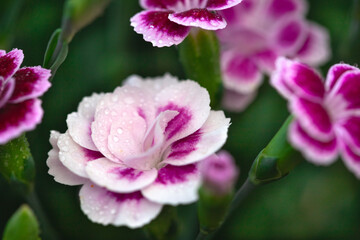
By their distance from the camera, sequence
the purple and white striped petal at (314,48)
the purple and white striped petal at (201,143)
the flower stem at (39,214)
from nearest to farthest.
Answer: the purple and white striped petal at (201,143)
the flower stem at (39,214)
the purple and white striped petal at (314,48)

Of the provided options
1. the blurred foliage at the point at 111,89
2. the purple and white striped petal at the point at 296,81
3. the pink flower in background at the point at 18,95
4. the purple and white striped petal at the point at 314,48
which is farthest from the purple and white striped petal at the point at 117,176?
the purple and white striped petal at the point at 314,48

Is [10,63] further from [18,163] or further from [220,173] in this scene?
[220,173]

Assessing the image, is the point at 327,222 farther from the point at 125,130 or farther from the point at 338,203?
the point at 125,130

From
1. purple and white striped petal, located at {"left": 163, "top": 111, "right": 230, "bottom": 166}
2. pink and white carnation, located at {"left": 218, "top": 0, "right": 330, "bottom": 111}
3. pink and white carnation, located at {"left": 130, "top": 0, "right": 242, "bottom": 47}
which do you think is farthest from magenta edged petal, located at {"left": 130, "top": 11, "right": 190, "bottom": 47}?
pink and white carnation, located at {"left": 218, "top": 0, "right": 330, "bottom": 111}

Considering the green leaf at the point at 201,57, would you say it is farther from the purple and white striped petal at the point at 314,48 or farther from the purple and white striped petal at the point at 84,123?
the purple and white striped petal at the point at 314,48

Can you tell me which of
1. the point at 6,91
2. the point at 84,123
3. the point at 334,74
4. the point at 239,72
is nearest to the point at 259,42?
the point at 239,72
